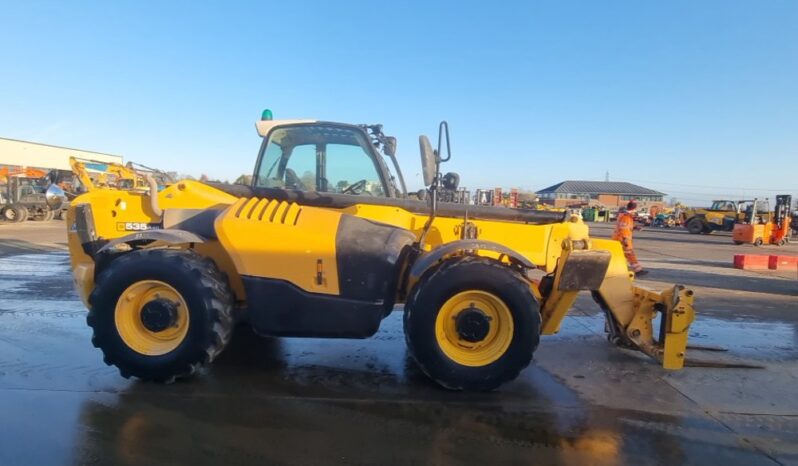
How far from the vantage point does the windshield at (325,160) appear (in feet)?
16.6

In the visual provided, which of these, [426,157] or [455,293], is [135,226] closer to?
[426,157]

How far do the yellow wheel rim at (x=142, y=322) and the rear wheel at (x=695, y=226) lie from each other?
34.0 meters

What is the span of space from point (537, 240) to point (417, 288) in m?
1.26

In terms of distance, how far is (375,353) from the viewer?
5.23 meters

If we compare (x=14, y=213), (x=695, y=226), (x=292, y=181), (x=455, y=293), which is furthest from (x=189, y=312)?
(x=695, y=226)

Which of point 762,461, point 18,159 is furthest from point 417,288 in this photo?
point 18,159

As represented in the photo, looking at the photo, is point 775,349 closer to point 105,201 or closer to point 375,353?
point 375,353

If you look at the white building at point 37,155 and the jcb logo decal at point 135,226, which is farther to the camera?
the white building at point 37,155

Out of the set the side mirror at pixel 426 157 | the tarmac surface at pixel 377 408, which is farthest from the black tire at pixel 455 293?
the side mirror at pixel 426 157

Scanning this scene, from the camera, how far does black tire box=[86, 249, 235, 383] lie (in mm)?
4047

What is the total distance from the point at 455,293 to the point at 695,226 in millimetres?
32992

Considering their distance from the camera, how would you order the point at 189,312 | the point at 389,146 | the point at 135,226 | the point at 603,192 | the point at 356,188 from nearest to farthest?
the point at 189,312 → the point at 135,226 → the point at 356,188 → the point at 389,146 → the point at 603,192

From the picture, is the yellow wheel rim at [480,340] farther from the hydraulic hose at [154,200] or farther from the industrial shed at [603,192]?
the industrial shed at [603,192]

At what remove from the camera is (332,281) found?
13.7 feet
